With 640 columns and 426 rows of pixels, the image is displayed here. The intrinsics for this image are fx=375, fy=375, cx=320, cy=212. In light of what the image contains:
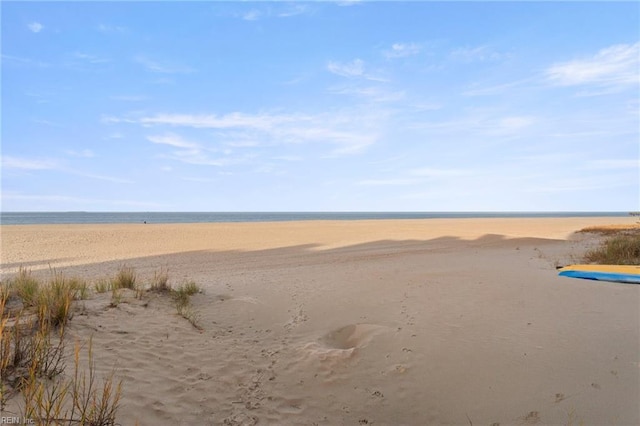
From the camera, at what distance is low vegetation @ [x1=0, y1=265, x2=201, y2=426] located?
2953 millimetres

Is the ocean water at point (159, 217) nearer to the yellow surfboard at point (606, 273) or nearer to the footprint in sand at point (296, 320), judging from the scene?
the footprint in sand at point (296, 320)

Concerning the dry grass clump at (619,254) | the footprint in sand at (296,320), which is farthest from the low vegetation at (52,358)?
the dry grass clump at (619,254)

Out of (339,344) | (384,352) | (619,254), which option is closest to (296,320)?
(339,344)

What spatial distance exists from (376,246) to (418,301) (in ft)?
37.1

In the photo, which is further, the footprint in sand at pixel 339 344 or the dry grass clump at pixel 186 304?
the dry grass clump at pixel 186 304

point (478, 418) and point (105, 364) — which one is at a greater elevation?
point (105, 364)

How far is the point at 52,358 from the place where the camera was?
3.76 meters

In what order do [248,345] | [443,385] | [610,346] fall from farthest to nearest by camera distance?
[248,345] < [610,346] < [443,385]

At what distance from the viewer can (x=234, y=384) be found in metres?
4.42

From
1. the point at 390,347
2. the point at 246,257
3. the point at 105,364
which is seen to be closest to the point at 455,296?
the point at 390,347

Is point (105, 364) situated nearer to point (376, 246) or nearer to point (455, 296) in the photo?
point (455, 296)

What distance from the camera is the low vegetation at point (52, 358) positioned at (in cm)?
295

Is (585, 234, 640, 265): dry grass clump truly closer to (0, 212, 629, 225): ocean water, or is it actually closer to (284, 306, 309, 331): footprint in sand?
(284, 306, 309, 331): footprint in sand

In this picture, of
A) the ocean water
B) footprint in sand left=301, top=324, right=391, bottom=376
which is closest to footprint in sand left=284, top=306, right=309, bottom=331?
footprint in sand left=301, top=324, right=391, bottom=376
